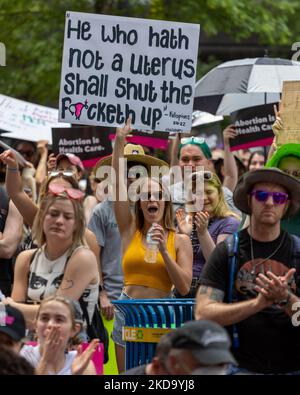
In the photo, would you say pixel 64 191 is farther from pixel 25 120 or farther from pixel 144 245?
pixel 25 120

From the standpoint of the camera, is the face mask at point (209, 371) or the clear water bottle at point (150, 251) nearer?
the face mask at point (209, 371)

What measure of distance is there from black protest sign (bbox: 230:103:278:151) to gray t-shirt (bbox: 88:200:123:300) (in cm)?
282

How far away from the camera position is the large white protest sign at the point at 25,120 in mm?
A: 15023

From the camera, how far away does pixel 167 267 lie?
8078 mm

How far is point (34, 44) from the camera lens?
21625mm

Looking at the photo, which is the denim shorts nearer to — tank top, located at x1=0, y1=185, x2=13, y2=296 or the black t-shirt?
tank top, located at x1=0, y1=185, x2=13, y2=296

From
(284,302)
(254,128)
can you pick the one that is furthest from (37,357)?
(254,128)

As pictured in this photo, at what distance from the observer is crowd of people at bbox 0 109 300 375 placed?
6219mm

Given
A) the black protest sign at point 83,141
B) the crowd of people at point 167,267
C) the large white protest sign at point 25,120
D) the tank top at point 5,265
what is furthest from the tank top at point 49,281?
the large white protest sign at point 25,120

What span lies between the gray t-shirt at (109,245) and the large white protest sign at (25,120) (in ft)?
16.0

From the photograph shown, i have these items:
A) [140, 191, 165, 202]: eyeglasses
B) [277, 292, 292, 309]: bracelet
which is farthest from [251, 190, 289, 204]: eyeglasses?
[140, 191, 165, 202]: eyeglasses

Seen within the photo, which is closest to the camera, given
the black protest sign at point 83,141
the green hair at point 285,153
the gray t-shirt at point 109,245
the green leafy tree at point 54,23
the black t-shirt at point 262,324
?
the black t-shirt at point 262,324

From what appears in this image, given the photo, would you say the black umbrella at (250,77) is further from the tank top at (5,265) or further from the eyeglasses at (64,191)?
the eyeglasses at (64,191)

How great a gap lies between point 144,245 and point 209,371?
3.03m
